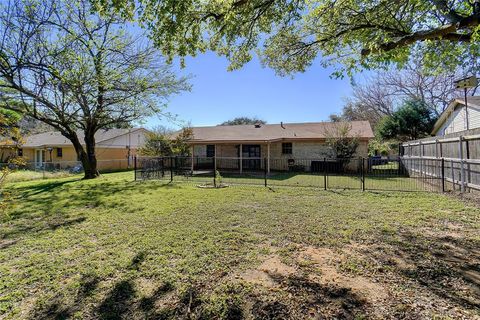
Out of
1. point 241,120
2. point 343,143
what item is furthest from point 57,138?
point 241,120

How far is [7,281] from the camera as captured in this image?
3.66 metres

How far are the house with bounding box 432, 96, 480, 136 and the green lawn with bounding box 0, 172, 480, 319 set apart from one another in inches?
378

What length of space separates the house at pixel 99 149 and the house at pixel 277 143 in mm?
9701

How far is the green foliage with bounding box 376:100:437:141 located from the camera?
2472 cm

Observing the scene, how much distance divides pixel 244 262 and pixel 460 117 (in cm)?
1931

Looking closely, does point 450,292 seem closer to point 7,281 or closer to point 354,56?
point 7,281

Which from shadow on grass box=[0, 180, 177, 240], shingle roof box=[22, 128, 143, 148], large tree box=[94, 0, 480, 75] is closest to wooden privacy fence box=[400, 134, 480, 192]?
large tree box=[94, 0, 480, 75]

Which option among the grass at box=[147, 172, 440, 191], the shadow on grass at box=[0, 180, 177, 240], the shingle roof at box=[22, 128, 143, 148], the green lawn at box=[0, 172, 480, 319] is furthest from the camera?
the shingle roof at box=[22, 128, 143, 148]

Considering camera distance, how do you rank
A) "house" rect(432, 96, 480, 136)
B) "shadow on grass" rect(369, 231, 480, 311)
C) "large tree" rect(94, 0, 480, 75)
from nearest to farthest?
1. "shadow on grass" rect(369, 231, 480, 311)
2. "large tree" rect(94, 0, 480, 75)
3. "house" rect(432, 96, 480, 136)

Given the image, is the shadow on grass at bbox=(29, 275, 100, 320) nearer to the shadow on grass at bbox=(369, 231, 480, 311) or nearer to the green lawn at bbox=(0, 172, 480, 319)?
the green lawn at bbox=(0, 172, 480, 319)

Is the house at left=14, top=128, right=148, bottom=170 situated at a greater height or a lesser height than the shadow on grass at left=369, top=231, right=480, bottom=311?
greater

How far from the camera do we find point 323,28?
337 inches

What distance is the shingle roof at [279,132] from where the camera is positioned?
18.7 meters

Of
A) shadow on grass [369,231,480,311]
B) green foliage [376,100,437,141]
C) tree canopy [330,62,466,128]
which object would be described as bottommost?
shadow on grass [369,231,480,311]
